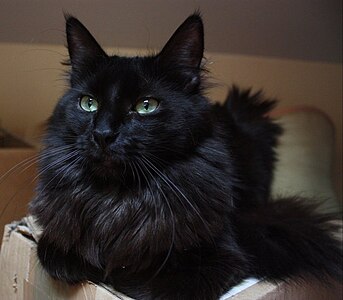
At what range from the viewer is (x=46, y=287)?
1.04 meters

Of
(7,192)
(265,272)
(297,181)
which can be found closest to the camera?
(265,272)

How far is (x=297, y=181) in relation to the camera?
180 centimetres

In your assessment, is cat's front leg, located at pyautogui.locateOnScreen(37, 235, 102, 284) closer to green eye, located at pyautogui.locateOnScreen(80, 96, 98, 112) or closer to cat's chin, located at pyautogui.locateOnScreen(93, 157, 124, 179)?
cat's chin, located at pyautogui.locateOnScreen(93, 157, 124, 179)

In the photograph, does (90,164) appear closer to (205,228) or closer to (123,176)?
(123,176)

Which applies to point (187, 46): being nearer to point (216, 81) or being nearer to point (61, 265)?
point (216, 81)

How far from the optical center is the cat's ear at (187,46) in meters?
0.91

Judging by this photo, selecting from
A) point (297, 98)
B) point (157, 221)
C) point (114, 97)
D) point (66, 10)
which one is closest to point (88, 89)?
point (114, 97)

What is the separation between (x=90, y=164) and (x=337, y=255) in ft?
2.24

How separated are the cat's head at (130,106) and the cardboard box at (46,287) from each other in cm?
25

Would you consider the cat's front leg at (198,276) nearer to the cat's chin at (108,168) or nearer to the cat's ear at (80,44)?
the cat's chin at (108,168)

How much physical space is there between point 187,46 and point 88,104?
24 cm

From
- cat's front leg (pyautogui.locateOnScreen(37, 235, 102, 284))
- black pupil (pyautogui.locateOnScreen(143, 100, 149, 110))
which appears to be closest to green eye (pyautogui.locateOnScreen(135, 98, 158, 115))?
black pupil (pyautogui.locateOnScreen(143, 100, 149, 110))

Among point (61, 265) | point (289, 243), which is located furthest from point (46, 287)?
point (289, 243)

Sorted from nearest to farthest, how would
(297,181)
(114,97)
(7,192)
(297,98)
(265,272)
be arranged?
(114,97) < (265,272) < (7,192) < (297,181) < (297,98)
